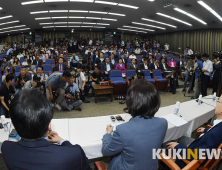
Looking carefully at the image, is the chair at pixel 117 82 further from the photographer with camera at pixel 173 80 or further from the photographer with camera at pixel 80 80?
the photographer with camera at pixel 173 80

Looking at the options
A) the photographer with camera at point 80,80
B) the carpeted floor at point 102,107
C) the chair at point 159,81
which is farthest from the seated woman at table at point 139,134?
the chair at point 159,81

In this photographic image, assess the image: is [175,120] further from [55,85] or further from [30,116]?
[55,85]

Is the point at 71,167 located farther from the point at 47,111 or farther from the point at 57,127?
the point at 57,127

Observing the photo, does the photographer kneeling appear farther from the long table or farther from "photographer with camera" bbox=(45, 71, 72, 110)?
the long table

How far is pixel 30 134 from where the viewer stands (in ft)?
2.61

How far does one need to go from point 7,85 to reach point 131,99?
294 centimetres

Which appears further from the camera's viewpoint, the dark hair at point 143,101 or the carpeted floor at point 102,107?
the carpeted floor at point 102,107

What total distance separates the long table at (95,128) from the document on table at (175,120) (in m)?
0.05

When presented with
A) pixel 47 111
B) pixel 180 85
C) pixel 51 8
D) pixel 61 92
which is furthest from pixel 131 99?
pixel 51 8

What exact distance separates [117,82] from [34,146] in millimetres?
4774

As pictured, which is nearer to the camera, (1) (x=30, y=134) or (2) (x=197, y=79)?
(1) (x=30, y=134)

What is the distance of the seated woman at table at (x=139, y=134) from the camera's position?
111 cm

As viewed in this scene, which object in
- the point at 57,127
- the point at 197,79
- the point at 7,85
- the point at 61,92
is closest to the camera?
the point at 57,127

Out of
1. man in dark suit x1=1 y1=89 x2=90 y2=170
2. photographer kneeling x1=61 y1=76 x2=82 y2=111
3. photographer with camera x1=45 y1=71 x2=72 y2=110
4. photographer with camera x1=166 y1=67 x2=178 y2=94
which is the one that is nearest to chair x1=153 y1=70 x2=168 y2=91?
photographer with camera x1=166 y1=67 x2=178 y2=94
